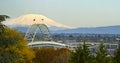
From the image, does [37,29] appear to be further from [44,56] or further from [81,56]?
[81,56]

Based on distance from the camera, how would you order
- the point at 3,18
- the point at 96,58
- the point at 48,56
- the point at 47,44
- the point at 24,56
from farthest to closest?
the point at 47,44 → the point at 48,56 → the point at 24,56 → the point at 96,58 → the point at 3,18

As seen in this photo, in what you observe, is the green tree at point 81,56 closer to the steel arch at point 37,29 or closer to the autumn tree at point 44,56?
the autumn tree at point 44,56

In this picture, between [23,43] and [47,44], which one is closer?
[23,43]

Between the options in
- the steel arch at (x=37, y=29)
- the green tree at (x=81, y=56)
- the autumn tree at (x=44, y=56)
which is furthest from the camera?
the steel arch at (x=37, y=29)

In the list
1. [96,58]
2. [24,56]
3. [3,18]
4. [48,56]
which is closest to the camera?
[3,18]

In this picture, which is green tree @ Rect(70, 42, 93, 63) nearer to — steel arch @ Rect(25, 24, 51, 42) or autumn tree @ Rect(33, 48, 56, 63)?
autumn tree @ Rect(33, 48, 56, 63)

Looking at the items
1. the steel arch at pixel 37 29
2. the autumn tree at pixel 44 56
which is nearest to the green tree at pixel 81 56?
the autumn tree at pixel 44 56

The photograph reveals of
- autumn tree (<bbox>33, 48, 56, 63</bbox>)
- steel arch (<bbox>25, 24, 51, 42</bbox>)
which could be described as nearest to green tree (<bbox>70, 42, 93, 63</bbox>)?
autumn tree (<bbox>33, 48, 56, 63</bbox>)

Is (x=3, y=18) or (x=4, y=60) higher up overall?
(x=3, y=18)

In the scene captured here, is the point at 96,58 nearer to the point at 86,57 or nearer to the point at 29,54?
the point at 86,57

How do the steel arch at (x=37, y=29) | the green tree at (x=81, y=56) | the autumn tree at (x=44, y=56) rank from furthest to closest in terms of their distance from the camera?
1. the steel arch at (x=37, y=29)
2. the autumn tree at (x=44, y=56)
3. the green tree at (x=81, y=56)

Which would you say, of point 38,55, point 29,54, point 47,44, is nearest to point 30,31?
point 47,44
